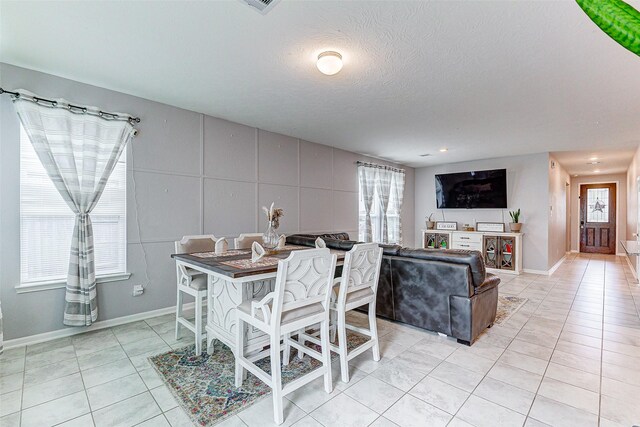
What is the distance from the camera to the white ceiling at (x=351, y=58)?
6.58 feet

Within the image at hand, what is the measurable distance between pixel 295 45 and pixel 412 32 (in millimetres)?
888

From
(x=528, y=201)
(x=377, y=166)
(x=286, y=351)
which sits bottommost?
(x=286, y=351)

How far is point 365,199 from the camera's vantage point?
6477 millimetres

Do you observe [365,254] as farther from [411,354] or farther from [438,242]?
[438,242]

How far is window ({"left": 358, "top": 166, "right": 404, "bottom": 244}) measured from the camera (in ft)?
21.4

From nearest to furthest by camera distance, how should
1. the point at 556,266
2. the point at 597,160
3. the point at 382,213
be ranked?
the point at 597,160
the point at 556,266
the point at 382,213

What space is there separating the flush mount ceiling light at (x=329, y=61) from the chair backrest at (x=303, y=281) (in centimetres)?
152

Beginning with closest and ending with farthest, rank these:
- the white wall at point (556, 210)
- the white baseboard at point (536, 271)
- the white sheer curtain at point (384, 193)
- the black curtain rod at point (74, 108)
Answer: the black curtain rod at point (74, 108) < the white baseboard at point (536, 271) < the white wall at point (556, 210) < the white sheer curtain at point (384, 193)

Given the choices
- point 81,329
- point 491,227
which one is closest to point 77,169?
point 81,329

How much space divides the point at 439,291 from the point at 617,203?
9.69 metres

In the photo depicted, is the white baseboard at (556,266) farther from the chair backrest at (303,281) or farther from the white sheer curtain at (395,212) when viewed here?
the chair backrest at (303,281)

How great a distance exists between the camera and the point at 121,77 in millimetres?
2939

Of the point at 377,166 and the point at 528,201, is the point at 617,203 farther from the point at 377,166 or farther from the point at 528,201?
the point at 377,166

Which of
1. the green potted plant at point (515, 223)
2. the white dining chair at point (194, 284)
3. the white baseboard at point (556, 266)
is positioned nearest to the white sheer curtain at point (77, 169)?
the white dining chair at point (194, 284)
